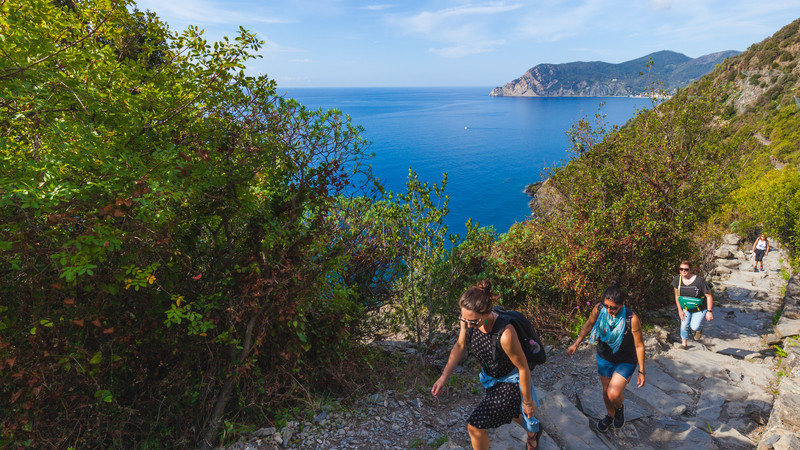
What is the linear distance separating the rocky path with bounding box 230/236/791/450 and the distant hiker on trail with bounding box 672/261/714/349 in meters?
0.61

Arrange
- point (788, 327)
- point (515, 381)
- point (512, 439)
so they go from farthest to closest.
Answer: point (788, 327)
point (512, 439)
point (515, 381)

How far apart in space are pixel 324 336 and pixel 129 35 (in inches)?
195

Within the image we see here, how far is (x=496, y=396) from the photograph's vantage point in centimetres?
377

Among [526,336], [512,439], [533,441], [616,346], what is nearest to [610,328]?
[616,346]

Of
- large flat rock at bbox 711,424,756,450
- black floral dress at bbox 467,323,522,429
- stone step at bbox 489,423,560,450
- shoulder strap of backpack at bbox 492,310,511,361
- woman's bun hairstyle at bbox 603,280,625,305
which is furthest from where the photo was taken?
large flat rock at bbox 711,424,756,450

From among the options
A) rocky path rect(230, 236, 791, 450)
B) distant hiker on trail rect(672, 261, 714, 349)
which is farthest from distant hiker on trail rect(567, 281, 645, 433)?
distant hiker on trail rect(672, 261, 714, 349)

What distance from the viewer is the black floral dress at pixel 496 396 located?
3721mm

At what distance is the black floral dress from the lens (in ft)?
12.2

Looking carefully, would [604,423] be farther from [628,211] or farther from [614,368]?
[628,211]

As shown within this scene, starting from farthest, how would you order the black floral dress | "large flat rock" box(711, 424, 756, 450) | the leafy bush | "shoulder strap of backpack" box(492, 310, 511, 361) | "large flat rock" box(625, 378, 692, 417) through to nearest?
"large flat rock" box(625, 378, 692, 417) → "large flat rock" box(711, 424, 756, 450) → the black floral dress → "shoulder strap of backpack" box(492, 310, 511, 361) → the leafy bush

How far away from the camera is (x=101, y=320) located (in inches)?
169

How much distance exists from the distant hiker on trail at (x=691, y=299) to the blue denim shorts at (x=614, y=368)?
336 cm

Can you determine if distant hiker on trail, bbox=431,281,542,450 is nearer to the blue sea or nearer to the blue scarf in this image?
the blue scarf

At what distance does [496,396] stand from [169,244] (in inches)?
163
